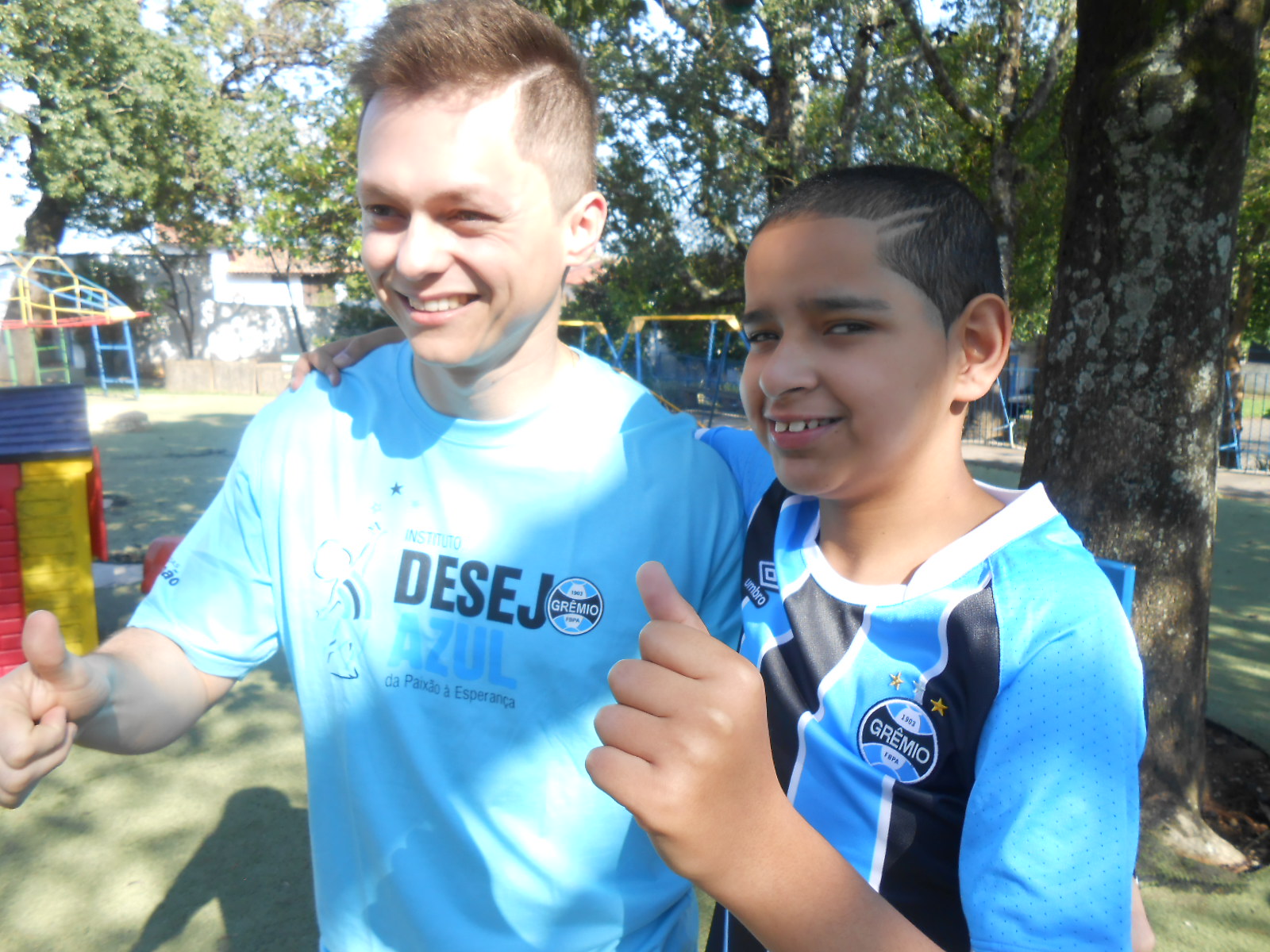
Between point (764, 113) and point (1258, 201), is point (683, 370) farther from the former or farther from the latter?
point (1258, 201)

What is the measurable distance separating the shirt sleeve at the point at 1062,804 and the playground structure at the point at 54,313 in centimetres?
1699

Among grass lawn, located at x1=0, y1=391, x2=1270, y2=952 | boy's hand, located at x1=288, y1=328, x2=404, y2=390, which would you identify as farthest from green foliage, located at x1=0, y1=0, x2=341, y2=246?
boy's hand, located at x1=288, y1=328, x2=404, y2=390

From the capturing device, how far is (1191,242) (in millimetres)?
3008

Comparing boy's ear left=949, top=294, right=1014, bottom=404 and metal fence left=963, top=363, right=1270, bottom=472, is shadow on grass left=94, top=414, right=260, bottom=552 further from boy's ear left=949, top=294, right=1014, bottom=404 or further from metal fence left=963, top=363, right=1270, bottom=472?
metal fence left=963, top=363, right=1270, bottom=472

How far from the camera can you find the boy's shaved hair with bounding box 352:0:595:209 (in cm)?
135

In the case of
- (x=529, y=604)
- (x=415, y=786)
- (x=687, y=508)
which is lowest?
(x=415, y=786)

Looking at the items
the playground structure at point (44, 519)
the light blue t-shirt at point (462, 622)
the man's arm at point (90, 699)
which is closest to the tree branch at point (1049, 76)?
the playground structure at point (44, 519)

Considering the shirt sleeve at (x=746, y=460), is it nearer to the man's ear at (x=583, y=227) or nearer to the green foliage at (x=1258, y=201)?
the man's ear at (x=583, y=227)

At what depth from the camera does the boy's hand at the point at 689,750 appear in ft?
2.68

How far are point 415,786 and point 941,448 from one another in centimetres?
92

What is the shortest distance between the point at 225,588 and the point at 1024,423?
19214 millimetres

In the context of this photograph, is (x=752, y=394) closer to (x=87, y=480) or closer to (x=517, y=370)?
(x=517, y=370)

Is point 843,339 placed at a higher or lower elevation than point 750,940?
higher

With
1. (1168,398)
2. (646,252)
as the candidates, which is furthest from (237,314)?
(1168,398)
